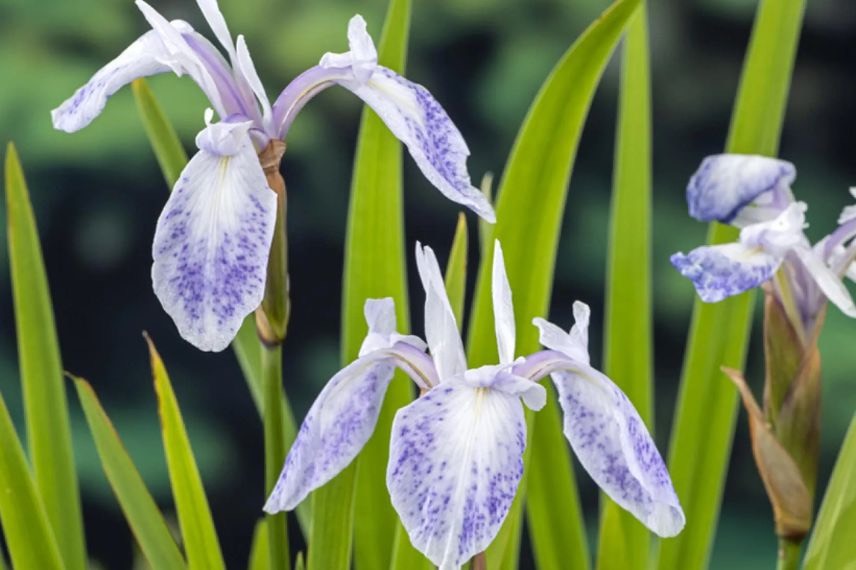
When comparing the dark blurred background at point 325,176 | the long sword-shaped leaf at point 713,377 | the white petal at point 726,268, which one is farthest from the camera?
the dark blurred background at point 325,176

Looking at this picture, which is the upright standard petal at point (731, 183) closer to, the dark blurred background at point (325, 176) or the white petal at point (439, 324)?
the white petal at point (439, 324)

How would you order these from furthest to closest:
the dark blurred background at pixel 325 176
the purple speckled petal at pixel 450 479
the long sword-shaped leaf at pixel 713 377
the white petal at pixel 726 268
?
the dark blurred background at pixel 325 176
the long sword-shaped leaf at pixel 713 377
the white petal at pixel 726 268
the purple speckled petal at pixel 450 479

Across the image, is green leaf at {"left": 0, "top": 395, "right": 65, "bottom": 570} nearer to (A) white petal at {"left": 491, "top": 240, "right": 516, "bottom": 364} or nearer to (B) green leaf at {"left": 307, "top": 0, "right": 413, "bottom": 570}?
(B) green leaf at {"left": 307, "top": 0, "right": 413, "bottom": 570}

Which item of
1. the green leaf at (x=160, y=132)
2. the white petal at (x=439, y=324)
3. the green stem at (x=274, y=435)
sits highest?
the green leaf at (x=160, y=132)

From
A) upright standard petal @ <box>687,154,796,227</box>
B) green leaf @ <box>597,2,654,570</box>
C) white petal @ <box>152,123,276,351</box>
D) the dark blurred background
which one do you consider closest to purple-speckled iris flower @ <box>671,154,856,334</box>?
upright standard petal @ <box>687,154,796,227</box>

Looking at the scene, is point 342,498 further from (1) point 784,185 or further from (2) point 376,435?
(1) point 784,185

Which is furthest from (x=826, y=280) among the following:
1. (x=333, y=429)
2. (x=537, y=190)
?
(x=333, y=429)

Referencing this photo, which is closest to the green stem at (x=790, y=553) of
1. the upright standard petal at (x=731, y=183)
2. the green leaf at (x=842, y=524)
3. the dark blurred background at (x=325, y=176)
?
the green leaf at (x=842, y=524)
